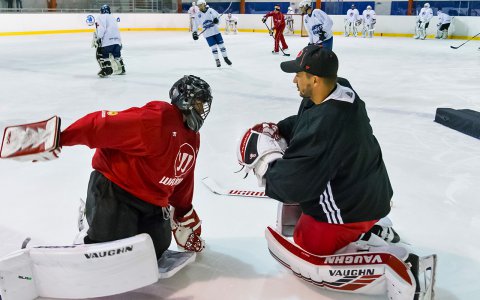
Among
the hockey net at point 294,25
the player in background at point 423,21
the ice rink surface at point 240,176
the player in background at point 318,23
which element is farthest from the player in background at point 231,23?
the ice rink surface at point 240,176

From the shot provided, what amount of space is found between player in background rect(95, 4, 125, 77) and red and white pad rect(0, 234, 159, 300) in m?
6.13

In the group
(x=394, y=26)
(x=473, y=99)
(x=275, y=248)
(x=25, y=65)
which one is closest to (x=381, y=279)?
(x=275, y=248)

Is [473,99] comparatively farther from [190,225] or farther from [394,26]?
[394,26]

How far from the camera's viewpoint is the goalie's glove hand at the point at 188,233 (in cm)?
194

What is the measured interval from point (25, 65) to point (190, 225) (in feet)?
25.5

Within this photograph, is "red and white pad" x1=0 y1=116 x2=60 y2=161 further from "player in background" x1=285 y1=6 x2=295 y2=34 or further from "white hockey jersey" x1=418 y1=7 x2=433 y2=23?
"player in background" x1=285 y1=6 x2=295 y2=34

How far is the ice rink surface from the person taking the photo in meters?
1.83

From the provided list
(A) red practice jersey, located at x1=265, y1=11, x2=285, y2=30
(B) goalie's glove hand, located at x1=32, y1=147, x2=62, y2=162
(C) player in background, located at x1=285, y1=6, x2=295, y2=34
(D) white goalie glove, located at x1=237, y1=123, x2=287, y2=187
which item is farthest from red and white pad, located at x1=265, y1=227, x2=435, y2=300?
(C) player in background, located at x1=285, y1=6, x2=295, y2=34

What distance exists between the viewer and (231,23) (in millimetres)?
19391

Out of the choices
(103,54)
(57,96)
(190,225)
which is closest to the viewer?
(190,225)

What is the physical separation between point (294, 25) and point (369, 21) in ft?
10.2

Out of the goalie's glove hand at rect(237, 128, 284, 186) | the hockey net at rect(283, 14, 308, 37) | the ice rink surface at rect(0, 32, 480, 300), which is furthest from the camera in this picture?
the hockey net at rect(283, 14, 308, 37)

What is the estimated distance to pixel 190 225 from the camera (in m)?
1.95

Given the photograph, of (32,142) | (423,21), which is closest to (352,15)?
(423,21)
